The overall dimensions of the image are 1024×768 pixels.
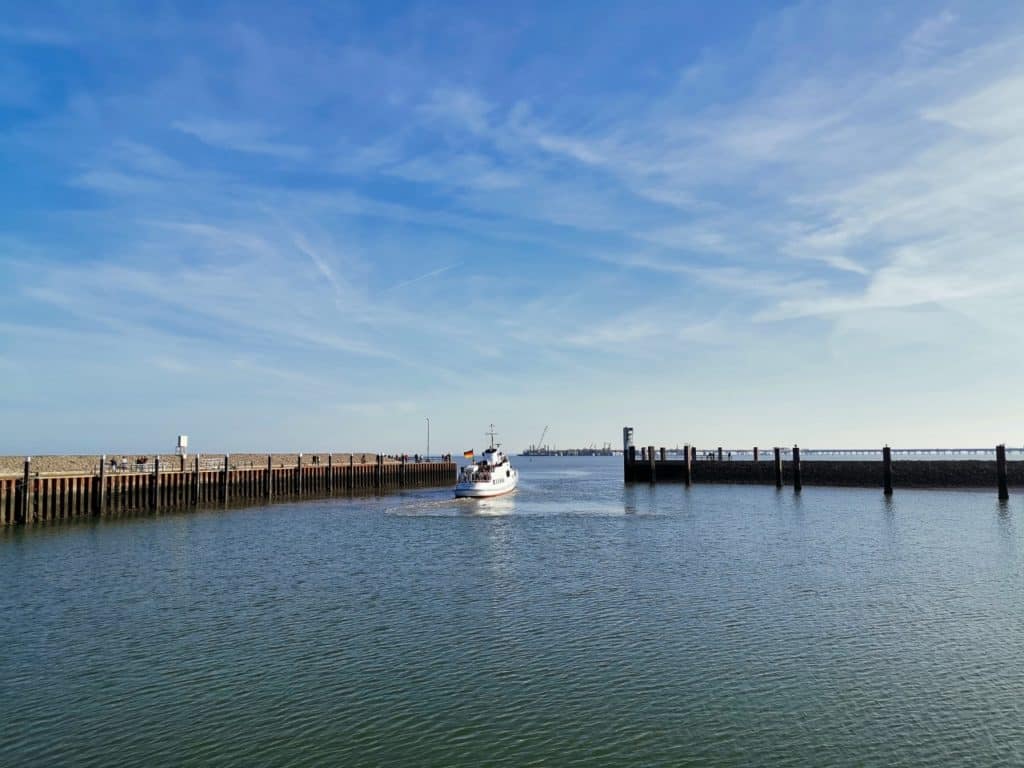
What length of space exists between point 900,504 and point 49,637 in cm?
6528

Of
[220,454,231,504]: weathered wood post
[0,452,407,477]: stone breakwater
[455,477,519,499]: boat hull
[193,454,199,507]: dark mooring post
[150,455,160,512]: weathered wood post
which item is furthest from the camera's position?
[455,477,519,499]: boat hull

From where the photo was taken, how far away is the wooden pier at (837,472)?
7412 cm

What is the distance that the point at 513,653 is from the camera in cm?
1911

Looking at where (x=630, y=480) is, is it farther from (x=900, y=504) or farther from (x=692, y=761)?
(x=692, y=761)

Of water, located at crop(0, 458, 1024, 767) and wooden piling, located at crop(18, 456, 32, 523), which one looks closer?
water, located at crop(0, 458, 1024, 767)

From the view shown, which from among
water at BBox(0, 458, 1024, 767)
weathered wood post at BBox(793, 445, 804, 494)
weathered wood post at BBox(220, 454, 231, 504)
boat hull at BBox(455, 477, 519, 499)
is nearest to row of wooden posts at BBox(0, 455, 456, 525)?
weathered wood post at BBox(220, 454, 231, 504)

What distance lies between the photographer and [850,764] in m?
12.7

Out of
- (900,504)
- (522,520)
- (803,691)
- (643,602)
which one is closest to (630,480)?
(900,504)

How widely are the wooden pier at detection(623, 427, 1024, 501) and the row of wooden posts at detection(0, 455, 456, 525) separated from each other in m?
38.8

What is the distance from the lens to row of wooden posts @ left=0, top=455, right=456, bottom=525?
4988cm

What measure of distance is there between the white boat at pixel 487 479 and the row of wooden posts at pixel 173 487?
1791cm

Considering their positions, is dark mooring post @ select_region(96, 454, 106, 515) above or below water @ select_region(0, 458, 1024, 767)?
above

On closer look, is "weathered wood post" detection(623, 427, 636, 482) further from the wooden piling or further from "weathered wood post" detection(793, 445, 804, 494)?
the wooden piling

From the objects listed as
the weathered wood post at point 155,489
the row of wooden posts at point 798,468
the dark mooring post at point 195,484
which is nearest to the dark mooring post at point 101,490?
the weathered wood post at point 155,489
